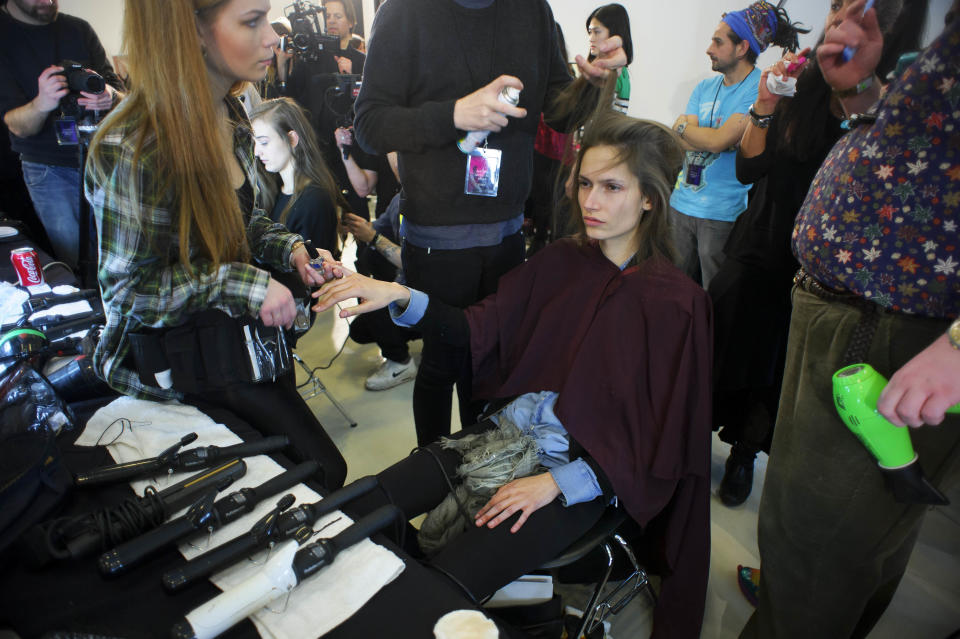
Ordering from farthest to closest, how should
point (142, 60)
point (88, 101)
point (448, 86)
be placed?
point (88, 101)
point (448, 86)
point (142, 60)

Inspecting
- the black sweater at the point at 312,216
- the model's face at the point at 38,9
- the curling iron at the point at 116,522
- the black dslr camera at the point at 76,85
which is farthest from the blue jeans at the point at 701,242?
the model's face at the point at 38,9

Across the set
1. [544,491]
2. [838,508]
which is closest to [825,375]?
[838,508]

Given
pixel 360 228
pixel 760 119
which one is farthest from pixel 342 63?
pixel 760 119

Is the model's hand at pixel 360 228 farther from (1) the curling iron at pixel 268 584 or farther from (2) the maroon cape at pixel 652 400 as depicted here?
(1) the curling iron at pixel 268 584

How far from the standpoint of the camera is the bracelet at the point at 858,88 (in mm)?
947

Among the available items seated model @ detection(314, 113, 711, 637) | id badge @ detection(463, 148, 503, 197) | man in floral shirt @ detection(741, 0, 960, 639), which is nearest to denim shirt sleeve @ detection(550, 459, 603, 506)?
seated model @ detection(314, 113, 711, 637)

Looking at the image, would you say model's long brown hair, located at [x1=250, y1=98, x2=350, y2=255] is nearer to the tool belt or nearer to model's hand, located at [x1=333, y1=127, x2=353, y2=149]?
model's hand, located at [x1=333, y1=127, x2=353, y2=149]

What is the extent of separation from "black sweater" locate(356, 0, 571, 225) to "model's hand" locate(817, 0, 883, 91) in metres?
0.79

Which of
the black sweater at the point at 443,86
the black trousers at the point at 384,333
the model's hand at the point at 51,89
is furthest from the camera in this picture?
the black trousers at the point at 384,333

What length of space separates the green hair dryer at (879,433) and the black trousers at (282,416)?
0.99 metres

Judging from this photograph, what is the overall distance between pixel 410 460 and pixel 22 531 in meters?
0.71

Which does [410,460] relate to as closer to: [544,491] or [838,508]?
[544,491]

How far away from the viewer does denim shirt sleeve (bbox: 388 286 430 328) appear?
1298 millimetres

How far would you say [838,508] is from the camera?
0.95 metres
